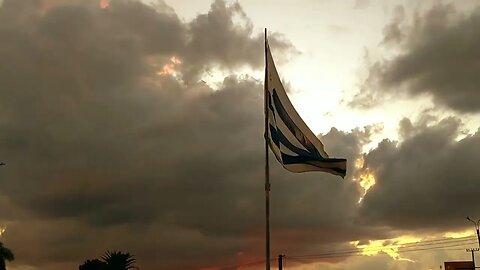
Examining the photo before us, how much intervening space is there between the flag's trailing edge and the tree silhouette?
94.7 feet

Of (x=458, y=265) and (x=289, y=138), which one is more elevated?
(x=458, y=265)

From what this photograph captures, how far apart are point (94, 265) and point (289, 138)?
31709 millimetres

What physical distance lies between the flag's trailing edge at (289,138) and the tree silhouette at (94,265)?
28.8 meters

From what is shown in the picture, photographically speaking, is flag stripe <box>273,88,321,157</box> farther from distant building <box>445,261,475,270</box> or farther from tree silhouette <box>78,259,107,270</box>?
distant building <box>445,261,475,270</box>

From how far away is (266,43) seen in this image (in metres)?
25.1

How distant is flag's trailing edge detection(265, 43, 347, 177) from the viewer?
24906 mm

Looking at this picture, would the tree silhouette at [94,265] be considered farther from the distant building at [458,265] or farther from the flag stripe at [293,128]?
the distant building at [458,265]

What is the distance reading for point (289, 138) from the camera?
25766mm

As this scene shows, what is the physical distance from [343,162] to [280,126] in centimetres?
296

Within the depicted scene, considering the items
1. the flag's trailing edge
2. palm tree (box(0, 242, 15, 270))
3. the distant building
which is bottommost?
the flag's trailing edge

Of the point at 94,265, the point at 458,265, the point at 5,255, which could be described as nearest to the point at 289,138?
the point at 94,265

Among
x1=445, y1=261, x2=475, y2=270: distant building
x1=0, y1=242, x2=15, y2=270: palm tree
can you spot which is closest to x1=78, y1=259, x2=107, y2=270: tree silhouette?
x1=0, y1=242, x2=15, y2=270: palm tree

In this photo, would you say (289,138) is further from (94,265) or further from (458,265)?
(458,265)

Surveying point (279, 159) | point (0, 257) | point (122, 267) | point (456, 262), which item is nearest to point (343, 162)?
point (279, 159)
